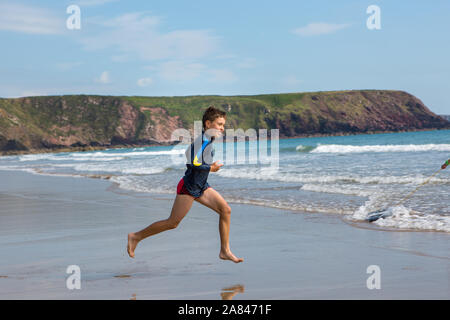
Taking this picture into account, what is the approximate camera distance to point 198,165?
4969mm

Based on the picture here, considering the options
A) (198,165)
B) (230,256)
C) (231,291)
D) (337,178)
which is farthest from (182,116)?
(231,291)

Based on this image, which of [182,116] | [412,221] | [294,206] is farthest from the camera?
[182,116]

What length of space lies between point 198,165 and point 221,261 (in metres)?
1.21

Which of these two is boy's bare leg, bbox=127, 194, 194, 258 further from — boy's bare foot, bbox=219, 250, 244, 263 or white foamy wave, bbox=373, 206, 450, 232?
white foamy wave, bbox=373, 206, 450, 232

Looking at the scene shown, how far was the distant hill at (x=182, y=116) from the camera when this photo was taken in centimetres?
14100

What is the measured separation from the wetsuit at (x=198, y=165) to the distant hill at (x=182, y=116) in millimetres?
133198

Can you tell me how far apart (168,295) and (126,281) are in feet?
A: 2.26

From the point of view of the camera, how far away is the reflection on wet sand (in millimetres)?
4176

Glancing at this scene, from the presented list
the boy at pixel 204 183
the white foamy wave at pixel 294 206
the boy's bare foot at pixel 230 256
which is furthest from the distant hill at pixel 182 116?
the boy's bare foot at pixel 230 256

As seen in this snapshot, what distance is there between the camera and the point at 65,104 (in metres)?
152

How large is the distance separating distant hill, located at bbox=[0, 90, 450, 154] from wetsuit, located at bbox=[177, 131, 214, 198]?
13320cm

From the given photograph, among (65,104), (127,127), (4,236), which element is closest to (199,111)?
(127,127)

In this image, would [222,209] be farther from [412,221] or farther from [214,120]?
[412,221]

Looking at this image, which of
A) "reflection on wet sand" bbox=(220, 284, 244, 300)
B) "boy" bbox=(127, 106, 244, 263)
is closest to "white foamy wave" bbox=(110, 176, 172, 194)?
"boy" bbox=(127, 106, 244, 263)
